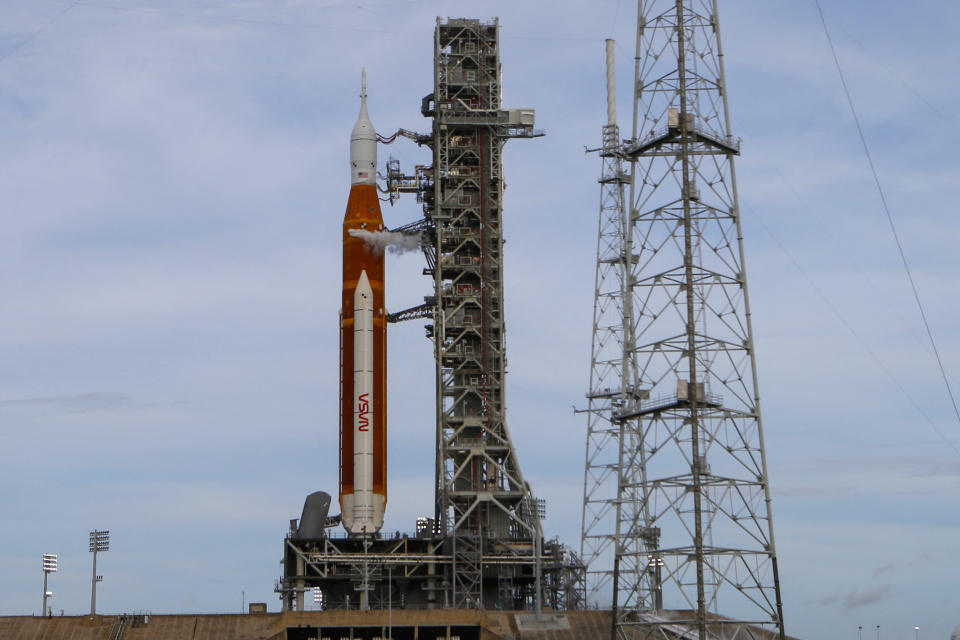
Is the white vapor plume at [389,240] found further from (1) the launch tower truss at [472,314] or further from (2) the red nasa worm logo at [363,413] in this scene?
(2) the red nasa worm logo at [363,413]

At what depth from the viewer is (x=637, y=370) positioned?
8525cm

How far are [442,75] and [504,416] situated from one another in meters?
26.4

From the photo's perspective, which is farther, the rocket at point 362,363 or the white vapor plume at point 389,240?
the white vapor plume at point 389,240

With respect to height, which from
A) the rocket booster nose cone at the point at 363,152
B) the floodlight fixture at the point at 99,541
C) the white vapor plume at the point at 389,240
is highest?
the rocket booster nose cone at the point at 363,152

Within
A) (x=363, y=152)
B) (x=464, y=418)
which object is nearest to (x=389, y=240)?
(x=363, y=152)

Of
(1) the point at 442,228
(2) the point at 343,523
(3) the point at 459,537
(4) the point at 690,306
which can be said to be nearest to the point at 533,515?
(3) the point at 459,537

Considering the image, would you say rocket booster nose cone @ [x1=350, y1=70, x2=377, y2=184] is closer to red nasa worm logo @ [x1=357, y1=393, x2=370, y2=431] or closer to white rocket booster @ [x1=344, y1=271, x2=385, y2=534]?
white rocket booster @ [x1=344, y1=271, x2=385, y2=534]

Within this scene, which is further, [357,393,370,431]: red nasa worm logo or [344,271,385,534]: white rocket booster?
[357,393,370,431]: red nasa worm logo

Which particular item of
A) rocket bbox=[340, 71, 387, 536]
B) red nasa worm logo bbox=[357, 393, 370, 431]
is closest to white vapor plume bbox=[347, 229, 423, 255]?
rocket bbox=[340, 71, 387, 536]

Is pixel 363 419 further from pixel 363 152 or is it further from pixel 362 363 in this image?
pixel 363 152

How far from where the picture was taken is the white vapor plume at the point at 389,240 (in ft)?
363

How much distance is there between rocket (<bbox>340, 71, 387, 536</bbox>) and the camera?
10650 cm

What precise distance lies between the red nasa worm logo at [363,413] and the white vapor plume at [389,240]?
10978 mm

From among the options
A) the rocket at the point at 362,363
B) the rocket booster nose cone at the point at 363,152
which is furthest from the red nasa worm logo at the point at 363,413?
the rocket booster nose cone at the point at 363,152
